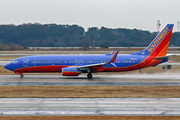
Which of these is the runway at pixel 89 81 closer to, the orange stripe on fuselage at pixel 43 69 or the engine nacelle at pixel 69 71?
the engine nacelle at pixel 69 71

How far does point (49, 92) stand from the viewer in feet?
91.2

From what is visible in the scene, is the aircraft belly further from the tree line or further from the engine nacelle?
the tree line

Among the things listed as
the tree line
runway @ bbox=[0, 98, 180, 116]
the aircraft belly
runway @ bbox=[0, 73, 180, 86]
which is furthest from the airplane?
the tree line

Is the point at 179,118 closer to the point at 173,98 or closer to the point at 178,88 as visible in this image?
the point at 173,98

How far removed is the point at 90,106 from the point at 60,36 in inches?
6413

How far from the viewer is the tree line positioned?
162 metres

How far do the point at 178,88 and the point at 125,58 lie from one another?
1147cm

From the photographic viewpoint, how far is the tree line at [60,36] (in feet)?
532

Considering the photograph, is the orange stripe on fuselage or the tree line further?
the tree line

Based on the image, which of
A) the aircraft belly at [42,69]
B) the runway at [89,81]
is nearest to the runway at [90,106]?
the runway at [89,81]

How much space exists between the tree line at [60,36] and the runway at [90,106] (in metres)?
131

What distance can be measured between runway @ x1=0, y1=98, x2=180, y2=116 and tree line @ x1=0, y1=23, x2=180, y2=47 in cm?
13139

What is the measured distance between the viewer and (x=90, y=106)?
2133 centimetres

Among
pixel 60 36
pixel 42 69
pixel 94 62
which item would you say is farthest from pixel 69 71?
pixel 60 36
